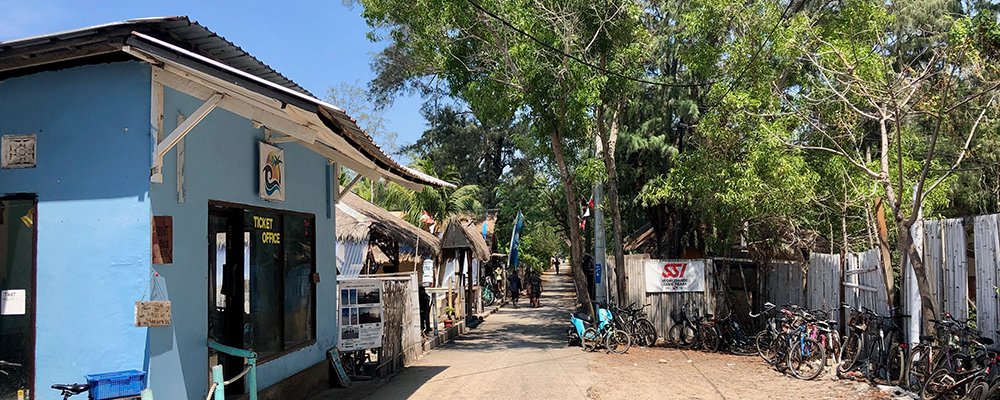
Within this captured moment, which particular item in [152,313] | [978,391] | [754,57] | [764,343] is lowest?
[764,343]

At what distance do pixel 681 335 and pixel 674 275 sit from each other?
1.42 m

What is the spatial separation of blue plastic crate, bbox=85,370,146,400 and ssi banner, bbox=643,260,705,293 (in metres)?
13.2

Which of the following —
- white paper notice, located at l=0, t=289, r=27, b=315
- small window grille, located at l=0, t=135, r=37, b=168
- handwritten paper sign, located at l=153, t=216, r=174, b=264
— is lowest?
white paper notice, located at l=0, t=289, r=27, b=315

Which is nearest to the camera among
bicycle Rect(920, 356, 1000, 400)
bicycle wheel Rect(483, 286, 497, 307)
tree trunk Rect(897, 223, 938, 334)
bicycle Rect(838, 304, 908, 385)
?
bicycle Rect(920, 356, 1000, 400)

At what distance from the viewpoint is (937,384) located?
9086 mm

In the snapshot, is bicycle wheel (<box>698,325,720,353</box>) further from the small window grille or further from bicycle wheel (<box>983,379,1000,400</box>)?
the small window grille

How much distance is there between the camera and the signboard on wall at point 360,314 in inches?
489

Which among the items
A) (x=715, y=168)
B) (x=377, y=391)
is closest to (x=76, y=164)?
(x=377, y=391)

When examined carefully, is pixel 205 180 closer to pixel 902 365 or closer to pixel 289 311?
pixel 289 311

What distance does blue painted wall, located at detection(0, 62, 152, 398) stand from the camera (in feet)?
21.6

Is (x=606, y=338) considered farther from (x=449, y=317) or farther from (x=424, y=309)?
(x=449, y=317)

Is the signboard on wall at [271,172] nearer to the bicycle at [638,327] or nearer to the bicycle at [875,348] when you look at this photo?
the bicycle at [875,348]

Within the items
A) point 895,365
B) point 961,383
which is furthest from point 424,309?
point 961,383

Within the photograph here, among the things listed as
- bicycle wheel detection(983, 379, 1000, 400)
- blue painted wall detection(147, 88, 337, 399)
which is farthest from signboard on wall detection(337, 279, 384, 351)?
bicycle wheel detection(983, 379, 1000, 400)
